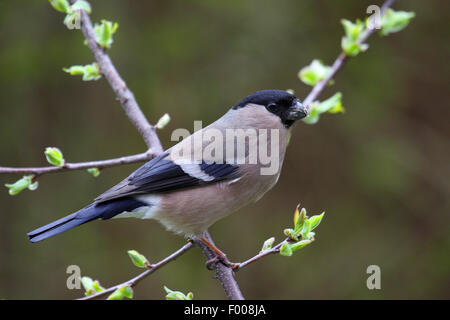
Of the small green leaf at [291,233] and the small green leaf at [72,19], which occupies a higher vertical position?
the small green leaf at [72,19]

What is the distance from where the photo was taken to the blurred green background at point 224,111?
4.98 m

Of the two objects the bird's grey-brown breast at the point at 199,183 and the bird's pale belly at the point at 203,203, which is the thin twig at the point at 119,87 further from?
the bird's pale belly at the point at 203,203

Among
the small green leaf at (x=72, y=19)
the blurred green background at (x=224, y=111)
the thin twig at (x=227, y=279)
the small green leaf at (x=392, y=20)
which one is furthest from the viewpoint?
the blurred green background at (x=224, y=111)

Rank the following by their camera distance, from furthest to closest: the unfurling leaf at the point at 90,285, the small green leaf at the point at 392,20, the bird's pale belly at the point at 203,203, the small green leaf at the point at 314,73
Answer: the small green leaf at the point at 314,73
the bird's pale belly at the point at 203,203
the small green leaf at the point at 392,20
the unfurling leaf at the point at 90,285

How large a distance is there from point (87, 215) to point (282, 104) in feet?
4.38

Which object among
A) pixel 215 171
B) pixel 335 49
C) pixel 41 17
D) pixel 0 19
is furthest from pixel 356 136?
pixel 0 19

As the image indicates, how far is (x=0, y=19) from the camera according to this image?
16.2 ft

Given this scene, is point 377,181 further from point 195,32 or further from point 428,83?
point 195,32

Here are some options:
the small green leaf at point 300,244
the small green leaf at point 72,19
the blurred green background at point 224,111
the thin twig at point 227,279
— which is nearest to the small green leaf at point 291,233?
the small green leaf at point 300,244

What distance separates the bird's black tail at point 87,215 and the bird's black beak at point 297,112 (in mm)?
1035

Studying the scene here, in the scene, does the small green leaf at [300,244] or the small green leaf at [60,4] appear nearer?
the small green leaf at [300,244]

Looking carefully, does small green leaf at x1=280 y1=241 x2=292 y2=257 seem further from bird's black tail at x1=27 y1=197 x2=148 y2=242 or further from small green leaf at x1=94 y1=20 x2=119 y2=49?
small green leaf at x1=94 y1=20 x2=119 y2=49

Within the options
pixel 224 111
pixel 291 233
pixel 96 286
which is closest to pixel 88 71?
pixel 96 286

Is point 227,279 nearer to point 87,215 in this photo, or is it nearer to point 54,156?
point 87,215
